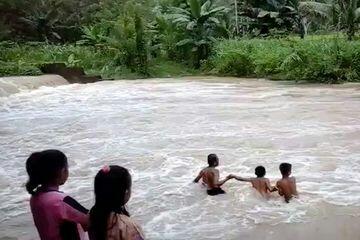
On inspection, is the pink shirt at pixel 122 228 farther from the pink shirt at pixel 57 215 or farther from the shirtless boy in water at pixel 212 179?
the shirtless boy in water at pixel 212 179

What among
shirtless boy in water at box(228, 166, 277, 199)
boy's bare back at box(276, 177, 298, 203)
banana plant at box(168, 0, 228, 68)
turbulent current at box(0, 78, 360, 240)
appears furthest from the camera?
banana plant at box(168, 0, 228, 68)

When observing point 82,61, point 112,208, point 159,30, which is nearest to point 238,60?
point 159,30

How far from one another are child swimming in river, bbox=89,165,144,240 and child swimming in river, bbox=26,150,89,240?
158 mm

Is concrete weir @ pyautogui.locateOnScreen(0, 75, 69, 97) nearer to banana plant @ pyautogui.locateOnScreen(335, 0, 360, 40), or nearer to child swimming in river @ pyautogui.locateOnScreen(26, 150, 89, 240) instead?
banana plant @ pyautogui.locateOnScreen(335, 0, 360, 40)

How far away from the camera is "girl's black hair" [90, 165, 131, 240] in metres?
2.34

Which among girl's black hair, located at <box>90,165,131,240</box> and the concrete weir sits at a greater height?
girl's black hair, located at <box>90,165,131,240</box>

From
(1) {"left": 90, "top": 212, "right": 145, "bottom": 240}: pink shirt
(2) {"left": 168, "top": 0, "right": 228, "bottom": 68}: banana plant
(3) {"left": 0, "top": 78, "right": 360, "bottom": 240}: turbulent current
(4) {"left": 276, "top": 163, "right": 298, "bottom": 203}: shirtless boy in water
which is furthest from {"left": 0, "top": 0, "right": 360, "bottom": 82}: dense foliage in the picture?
(1) {"left": 90, "top": 212, "right": 145, "bottom": 240}: pink shirt

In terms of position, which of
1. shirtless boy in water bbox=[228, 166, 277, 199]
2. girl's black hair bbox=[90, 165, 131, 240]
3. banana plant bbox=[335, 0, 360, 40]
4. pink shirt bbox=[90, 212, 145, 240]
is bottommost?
shirtless boy in water bbox=[228, 166, 277, 199]

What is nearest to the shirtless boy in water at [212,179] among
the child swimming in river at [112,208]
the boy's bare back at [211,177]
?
the boy's bare back at [211,177]

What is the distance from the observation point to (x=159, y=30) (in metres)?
24.0

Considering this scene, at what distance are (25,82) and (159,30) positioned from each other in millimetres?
7290

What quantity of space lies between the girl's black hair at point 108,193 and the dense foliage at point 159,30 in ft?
51.8

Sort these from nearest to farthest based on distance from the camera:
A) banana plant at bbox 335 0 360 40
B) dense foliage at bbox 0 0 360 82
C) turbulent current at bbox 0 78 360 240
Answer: turbulent current at bbox 0 78 360 240
banana plant at bbox 335 0 360 40
dense foliage at bbox 0 0 360 82

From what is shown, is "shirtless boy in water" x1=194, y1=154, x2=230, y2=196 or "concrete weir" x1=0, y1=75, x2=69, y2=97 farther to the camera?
"concrete weir" x1=0, y1=75, x2=69, y2=97
